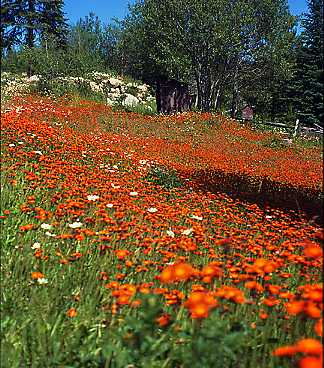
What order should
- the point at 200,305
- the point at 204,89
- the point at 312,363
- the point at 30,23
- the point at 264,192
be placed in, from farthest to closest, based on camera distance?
1. the point at 30,23
2. the point at 204,89
3. the point at 264,192
4. the point at 200,305
5. the point at 312,363

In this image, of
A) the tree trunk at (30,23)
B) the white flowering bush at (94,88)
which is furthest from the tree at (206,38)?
the tree trunk at (30,23)

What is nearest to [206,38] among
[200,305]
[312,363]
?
[200,305]

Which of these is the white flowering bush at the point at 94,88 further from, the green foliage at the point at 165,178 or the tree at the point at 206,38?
the green foliage at the point at 165,178

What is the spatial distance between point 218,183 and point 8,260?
5177mm

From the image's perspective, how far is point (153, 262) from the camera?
3.30 metres

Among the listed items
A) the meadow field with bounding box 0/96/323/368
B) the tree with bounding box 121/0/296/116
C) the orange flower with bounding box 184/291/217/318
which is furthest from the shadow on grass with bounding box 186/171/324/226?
the tree with bounding box 121/0/296/116

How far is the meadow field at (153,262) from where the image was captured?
2.17m

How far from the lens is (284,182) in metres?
8.25

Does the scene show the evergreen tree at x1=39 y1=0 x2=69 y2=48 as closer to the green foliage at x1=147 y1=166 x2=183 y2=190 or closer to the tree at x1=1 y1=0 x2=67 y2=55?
the tree at x1=1 y1=0 x2=67 y2=55

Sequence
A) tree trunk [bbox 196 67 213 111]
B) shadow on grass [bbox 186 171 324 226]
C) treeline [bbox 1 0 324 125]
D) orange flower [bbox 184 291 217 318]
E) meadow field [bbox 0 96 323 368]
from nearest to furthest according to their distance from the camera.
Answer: orange flower [bbox 184 291 217 318]
meadow field [bbox 0 96 323 368]
shadow on grass [bbox 186 171 324 226]
treeline [bbox 1 0 324 125]
tree trunk [bbox 196 67 213 111]

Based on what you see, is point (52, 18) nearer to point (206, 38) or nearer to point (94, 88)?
point (94, 88)

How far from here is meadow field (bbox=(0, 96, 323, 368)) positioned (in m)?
2.17

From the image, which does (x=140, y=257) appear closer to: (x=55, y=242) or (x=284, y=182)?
(x=55, y=242)

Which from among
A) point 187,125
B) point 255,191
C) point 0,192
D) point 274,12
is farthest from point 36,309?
point 274,12
